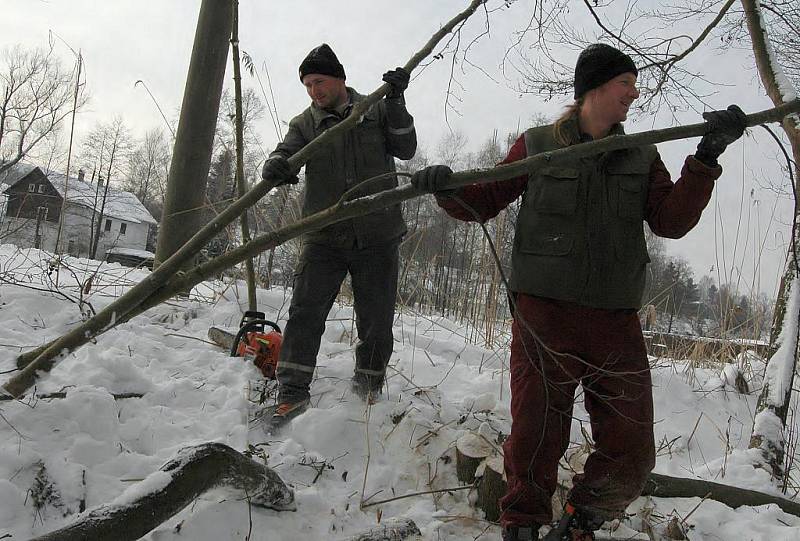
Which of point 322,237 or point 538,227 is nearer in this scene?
point 538,227

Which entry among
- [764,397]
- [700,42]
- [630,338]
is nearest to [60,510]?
[630,338]

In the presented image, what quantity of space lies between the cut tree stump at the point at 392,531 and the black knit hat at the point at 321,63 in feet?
6.93

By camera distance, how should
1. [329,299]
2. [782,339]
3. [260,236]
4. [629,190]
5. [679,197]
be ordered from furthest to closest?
[782,339] → [329,299] → [629,190] → [679,197] → [260,236]

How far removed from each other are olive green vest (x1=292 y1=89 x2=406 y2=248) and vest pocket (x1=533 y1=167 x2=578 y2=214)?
1.02 m

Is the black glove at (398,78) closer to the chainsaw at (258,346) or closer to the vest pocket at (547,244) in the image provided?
the vest pocket at (547,244)

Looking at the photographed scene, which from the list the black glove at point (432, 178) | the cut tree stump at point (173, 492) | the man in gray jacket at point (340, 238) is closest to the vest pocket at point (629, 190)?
the black glove at point (432, 178)

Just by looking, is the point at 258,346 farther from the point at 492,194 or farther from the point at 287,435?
the point at 492,194

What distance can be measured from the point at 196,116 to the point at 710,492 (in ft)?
14.6

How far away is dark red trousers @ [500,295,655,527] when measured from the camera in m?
1.74

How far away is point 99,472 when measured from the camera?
67.9 inches

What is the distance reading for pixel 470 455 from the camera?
220cm

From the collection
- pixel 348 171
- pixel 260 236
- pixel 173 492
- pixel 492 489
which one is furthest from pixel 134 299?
pixel 492 489

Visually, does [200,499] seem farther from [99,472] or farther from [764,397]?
[764,397]

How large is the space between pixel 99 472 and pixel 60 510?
0.21 metres
